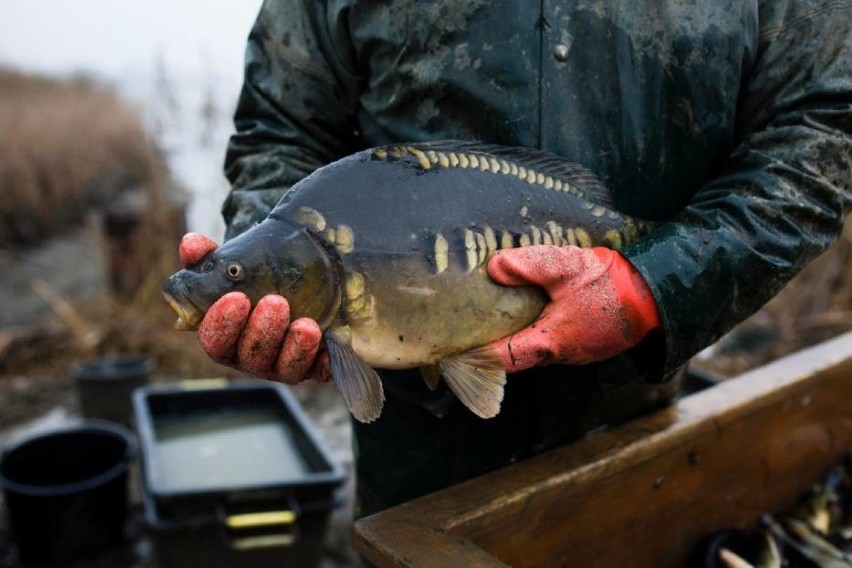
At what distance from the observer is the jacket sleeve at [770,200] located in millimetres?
1458

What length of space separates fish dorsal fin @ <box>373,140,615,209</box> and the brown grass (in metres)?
6.61

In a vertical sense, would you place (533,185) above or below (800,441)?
above

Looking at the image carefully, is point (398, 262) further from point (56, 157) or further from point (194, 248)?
point (56, 157)

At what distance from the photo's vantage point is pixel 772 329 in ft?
17.8

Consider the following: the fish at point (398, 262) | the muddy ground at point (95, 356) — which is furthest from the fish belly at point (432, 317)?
the muddy ground at point (95, 356)

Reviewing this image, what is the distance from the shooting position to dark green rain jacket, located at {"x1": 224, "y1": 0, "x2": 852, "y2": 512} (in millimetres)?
1489

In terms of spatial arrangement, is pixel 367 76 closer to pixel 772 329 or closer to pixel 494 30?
pixel 494 30

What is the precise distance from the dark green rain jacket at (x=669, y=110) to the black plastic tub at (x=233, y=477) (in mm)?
1480

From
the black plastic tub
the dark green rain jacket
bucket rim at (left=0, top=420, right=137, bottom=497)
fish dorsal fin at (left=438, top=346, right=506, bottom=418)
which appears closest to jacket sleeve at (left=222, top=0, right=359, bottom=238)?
the dark green rain jacket

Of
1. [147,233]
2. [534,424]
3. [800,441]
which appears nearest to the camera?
[534,424]

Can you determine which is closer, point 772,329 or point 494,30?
point 494,30

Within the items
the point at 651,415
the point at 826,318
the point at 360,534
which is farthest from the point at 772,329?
the point at 360,534

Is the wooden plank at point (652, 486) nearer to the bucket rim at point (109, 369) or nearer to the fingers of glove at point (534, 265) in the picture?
the fingers of glove at point (534, 265)

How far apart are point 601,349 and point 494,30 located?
2.18 feet
